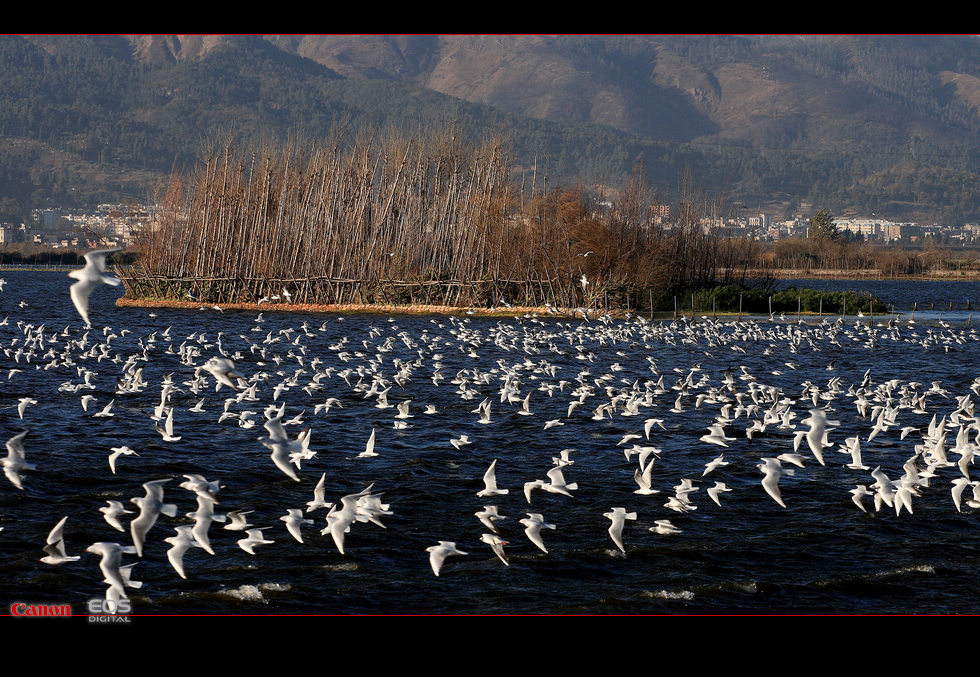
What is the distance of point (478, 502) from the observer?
22094 millimetres

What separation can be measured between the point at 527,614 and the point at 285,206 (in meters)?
A: 58.8

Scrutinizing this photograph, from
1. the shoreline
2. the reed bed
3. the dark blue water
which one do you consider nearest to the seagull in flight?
the dark blue water

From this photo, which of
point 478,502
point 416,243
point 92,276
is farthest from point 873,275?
point 92,276

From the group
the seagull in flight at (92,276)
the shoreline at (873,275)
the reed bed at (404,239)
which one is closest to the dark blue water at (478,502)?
the seagull in flight at (92,276)

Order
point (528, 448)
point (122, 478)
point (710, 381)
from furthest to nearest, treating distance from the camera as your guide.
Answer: point (710, 381) < point (528, 448) < point (122, 478)

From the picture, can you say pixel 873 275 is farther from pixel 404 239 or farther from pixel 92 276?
pixel 92 276

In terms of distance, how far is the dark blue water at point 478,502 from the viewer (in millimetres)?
17281

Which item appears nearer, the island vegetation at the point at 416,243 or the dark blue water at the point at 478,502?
the dark blue water at the point at 478,502

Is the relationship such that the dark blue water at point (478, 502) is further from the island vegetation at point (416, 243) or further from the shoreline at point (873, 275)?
the shoreline at point (873, 275)

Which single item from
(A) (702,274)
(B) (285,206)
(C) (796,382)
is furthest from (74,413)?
(A) (702,274)

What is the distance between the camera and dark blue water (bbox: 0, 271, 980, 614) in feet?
56.7
